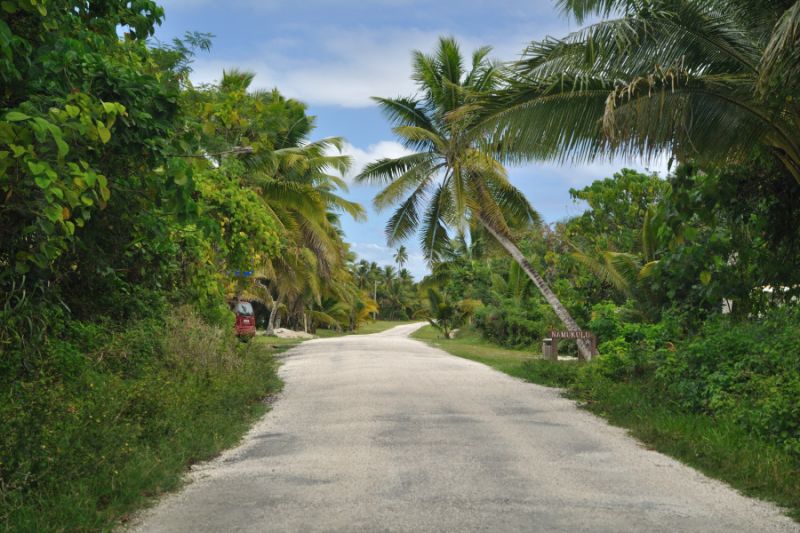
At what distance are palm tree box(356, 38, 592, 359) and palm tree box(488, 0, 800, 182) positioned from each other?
28.2ft

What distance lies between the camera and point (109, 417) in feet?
22.8

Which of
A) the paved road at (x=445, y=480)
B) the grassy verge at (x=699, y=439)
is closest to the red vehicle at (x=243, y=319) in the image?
the paved road at (x=445, y=480)

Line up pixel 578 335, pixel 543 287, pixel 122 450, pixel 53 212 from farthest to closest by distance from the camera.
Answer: pixel 543 287, pixel 578 335, pixel 122 450, pixel 53 212

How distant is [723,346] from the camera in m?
10.1

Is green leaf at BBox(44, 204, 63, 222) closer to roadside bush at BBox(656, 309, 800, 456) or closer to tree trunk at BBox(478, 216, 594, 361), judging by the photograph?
roadside bush at BBox(656, 309, 800, 456)

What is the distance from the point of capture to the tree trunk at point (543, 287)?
17391mm

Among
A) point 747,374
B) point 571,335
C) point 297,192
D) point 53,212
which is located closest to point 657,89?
point 747,374

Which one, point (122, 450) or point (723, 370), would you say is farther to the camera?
point (723, 370)

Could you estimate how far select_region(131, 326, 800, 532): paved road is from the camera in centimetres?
533

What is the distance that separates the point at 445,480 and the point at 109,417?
3114mm

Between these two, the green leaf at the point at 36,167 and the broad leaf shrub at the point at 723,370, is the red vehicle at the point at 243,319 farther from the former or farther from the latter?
the green leaf at the point at 36,167

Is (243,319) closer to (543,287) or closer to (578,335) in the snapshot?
(543,287)

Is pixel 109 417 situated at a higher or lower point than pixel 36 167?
lower

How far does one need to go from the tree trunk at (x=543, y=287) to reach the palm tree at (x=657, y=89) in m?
8.42
